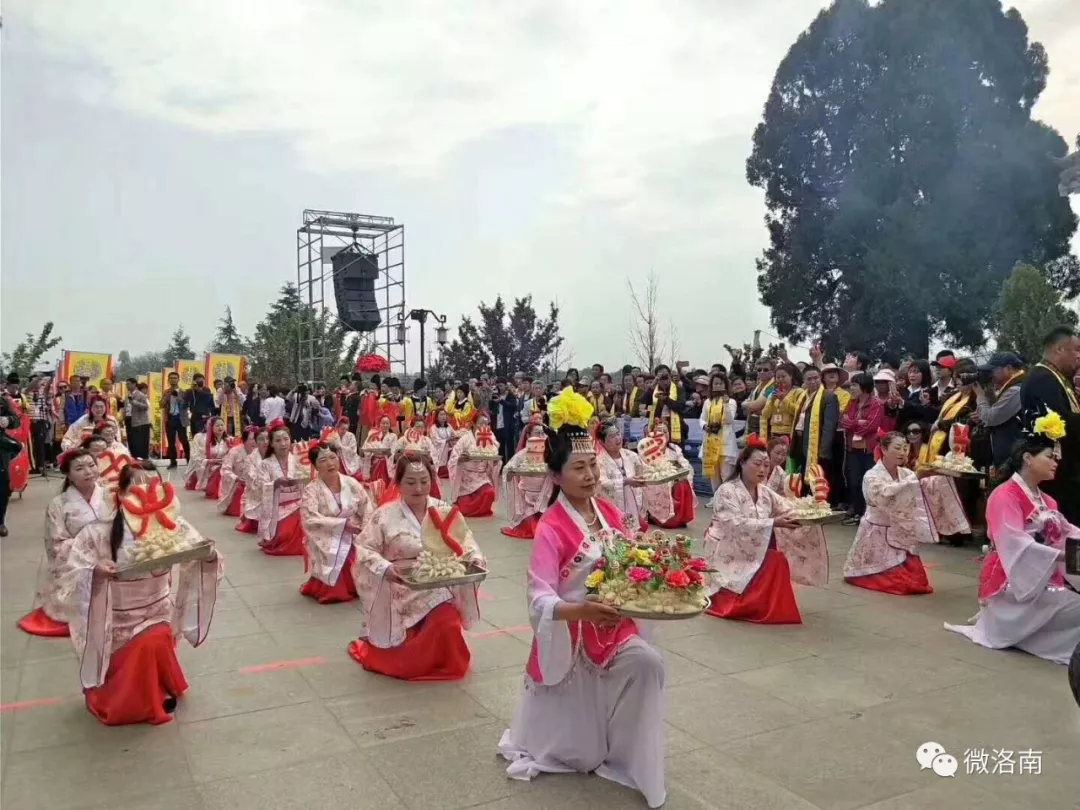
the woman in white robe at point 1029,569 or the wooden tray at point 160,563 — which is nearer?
the wooden tray at point 160,563

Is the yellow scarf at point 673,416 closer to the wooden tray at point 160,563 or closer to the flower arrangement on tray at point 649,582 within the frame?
the wooden tray at point 160,563

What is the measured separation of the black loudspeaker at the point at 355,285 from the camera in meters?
26.9

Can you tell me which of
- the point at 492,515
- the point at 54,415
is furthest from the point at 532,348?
the point at 492,515

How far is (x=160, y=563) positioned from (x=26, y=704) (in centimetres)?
126

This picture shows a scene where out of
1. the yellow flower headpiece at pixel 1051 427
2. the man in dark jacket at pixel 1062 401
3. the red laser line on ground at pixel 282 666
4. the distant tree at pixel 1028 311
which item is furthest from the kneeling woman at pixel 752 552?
the distant tree at pixel 1028 311

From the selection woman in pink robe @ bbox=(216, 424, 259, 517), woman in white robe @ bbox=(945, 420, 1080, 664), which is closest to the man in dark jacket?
woman in white robe @ bbox=(945, 420, 1080, 664)

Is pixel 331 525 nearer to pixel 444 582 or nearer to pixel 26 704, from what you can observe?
pixel 444 582

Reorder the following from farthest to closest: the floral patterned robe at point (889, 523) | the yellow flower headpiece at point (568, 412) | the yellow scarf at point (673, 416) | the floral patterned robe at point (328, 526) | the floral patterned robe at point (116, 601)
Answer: the yellow scarf at point (673, 416) < the floral patterned robe at point (889, 523) < the floral patterned robe at point (328, 526) < the floral patterned robe at point (116, 601) < the yellow flower headpiece at point (568, 412)

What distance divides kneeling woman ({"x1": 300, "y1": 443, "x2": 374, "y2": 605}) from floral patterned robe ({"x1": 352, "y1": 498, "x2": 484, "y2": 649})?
4.96 ft

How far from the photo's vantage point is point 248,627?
610cm

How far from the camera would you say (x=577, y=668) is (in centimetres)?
368

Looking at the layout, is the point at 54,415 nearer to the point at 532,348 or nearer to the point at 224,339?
the point at 532,348

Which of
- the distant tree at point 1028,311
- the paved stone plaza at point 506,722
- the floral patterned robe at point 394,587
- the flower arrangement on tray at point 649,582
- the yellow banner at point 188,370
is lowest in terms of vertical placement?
the paved stone plaza at point 506,722

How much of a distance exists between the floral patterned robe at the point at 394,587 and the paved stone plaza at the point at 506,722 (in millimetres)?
319
